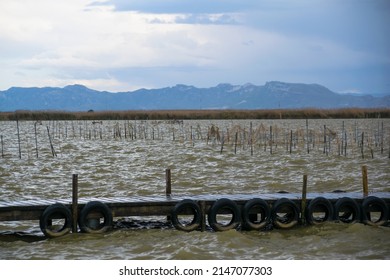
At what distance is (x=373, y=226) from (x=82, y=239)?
6.11m

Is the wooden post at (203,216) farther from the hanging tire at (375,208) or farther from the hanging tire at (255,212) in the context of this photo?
the hanging tire at (375,208)

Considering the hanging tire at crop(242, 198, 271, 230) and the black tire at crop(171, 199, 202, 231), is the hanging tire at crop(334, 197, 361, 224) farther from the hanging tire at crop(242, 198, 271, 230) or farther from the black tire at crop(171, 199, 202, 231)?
the black tire at crop(171, 199, 202, 231)

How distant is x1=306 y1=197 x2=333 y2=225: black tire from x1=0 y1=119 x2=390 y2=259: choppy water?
210 millimetres

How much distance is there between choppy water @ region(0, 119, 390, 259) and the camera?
36.3 feet

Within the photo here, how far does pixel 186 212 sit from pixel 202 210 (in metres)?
0.36

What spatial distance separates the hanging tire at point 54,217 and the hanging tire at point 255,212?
3617mm

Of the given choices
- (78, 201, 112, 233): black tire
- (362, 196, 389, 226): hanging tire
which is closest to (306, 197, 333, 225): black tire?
(362, 196, 389, 226): hanging tire

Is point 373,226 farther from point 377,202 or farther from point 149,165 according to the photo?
point 149,165

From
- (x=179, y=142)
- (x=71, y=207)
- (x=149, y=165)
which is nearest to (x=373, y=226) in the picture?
(x=71, y=207)


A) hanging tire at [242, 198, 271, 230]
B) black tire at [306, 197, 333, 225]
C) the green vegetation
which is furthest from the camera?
the green vegetation

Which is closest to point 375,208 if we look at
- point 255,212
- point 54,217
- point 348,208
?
point 348,208

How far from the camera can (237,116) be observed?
63.0 metres

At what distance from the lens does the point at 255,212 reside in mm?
12875

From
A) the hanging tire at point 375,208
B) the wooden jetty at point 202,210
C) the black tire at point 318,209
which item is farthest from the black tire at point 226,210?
the hanging tire at point 375,208
